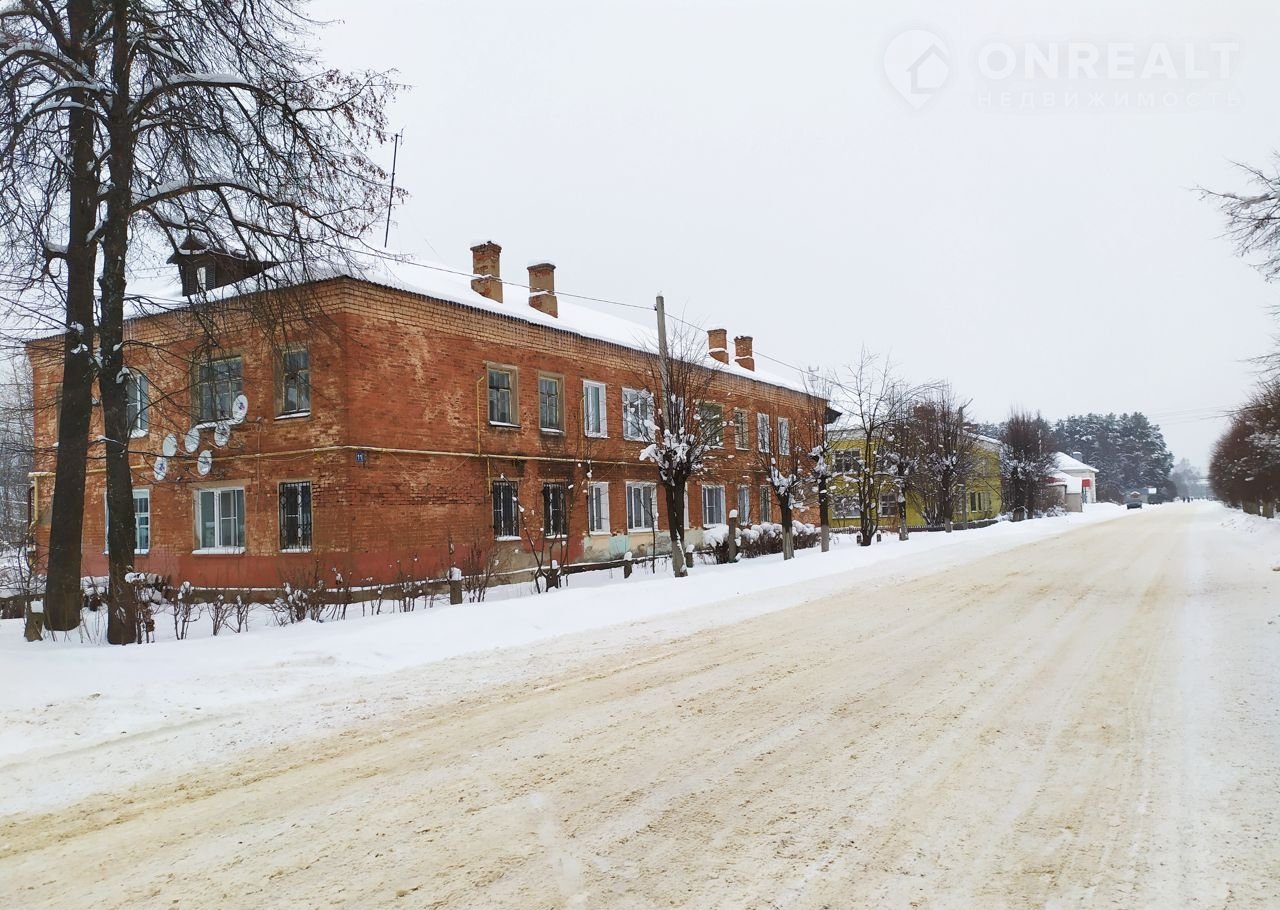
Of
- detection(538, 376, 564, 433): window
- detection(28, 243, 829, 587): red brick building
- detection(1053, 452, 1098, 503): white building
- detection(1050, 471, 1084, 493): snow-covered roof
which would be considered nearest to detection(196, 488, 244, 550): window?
detection(28, 243, 829, 587): red brick building

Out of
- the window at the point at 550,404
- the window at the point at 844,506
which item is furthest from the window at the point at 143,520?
the window at the point at 844,506

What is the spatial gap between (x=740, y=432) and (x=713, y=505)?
3.05m

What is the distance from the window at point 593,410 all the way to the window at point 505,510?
367cm

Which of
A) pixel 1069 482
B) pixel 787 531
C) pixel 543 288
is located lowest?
pixel 787 531

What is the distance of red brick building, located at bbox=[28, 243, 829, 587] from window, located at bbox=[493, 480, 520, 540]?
0.05m

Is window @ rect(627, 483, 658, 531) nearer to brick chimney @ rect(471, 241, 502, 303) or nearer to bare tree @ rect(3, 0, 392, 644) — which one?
brick chimney @ rect(471, 241, 502, 303)

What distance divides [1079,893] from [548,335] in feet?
66.9

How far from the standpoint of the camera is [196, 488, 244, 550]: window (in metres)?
18.9

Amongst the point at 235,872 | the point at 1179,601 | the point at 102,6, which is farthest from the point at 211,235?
the point at 1179,601

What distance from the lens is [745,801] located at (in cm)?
430

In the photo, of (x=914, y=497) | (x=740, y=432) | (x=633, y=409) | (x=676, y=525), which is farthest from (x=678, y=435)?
(x=914, y=497)

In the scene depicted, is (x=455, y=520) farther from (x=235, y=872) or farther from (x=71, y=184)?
(x=235, y=872)

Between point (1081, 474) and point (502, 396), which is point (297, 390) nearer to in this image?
point (502, 396)

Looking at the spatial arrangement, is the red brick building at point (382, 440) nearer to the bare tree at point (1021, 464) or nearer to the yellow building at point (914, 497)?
the yellow building at point (914, 497)
